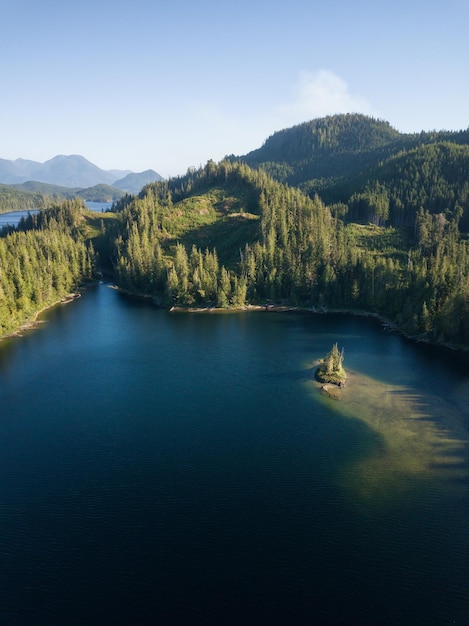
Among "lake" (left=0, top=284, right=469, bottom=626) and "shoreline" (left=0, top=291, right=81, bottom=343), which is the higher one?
"shoreline" (left=0, top=291, right=81, bottom=343)

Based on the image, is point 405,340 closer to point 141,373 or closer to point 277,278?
point 277,278

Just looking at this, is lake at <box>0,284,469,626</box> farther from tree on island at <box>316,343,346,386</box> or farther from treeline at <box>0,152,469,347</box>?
treeline at <box>0,152,469,347</box>

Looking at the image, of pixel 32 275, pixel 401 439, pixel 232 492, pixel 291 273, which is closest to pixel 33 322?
pixel 32 275

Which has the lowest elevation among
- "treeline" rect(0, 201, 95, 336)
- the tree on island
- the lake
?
the lake

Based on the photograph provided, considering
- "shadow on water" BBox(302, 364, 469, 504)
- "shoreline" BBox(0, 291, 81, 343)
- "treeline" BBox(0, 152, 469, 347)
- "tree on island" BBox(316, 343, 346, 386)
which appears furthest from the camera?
"shoreline" BBox(0, 291, 81, 343)

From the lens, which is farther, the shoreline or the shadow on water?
the shoreline

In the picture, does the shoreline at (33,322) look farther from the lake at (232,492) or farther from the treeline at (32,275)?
the lake at (232,492)

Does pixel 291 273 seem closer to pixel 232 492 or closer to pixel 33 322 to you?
pixel 33 322

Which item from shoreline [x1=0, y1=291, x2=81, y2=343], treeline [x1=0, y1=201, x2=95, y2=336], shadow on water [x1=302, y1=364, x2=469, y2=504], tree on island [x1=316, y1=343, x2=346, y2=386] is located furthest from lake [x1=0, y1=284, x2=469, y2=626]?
treeline [x1=0, y1=201, x2=95, y2=336]

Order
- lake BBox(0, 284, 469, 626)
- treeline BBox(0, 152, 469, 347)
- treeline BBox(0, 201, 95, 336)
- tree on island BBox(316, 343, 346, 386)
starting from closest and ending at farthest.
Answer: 1. lake BBox(0, 284, 469, 626)
2. tree on island BBox(316, 343, 346, 386)
3. treeline BBox(0, 152, 469, 347)
4. treeline BBox(0, 201, 95, 336)
